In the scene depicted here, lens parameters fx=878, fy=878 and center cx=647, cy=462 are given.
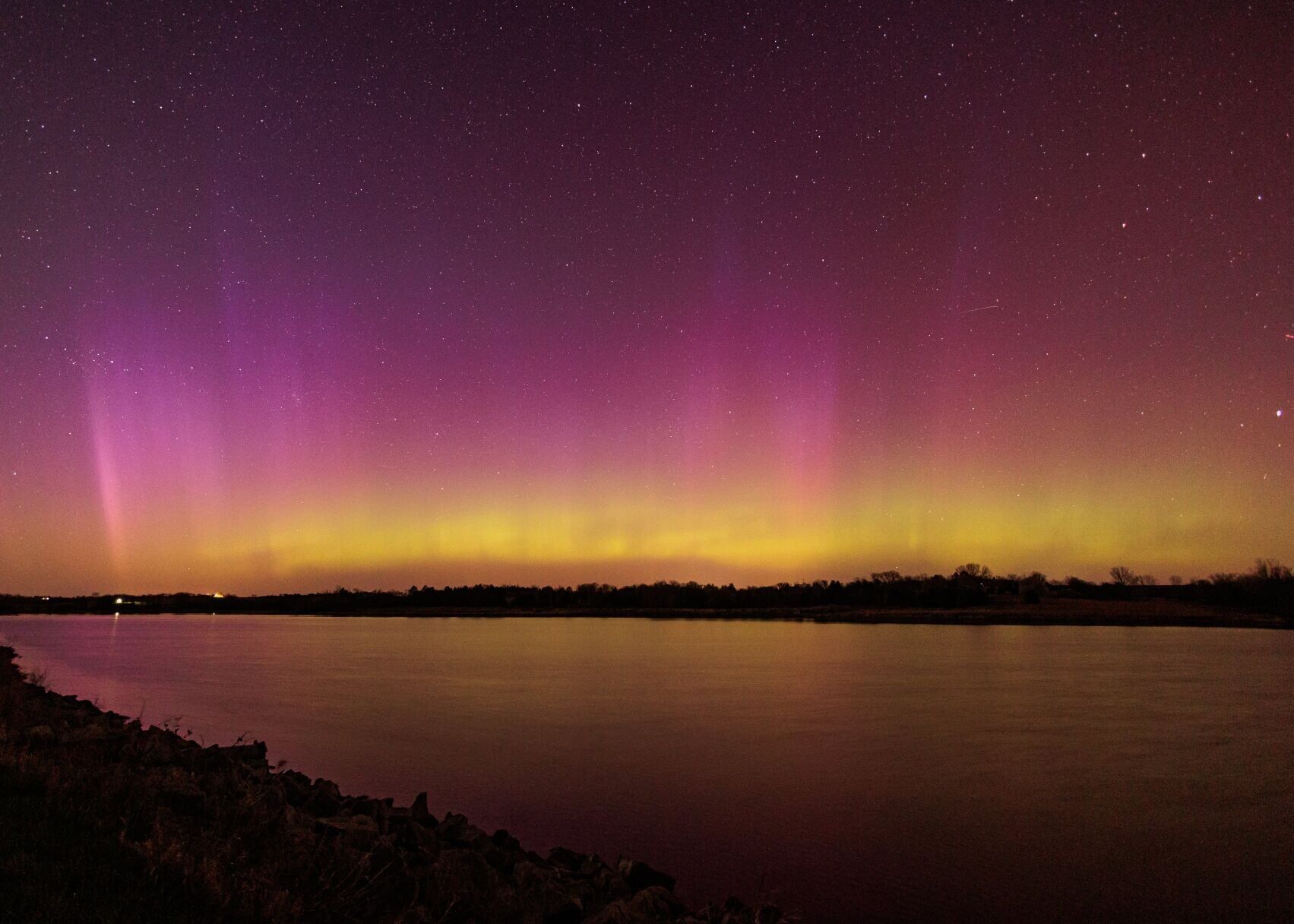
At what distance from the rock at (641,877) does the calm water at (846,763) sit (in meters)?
0.67

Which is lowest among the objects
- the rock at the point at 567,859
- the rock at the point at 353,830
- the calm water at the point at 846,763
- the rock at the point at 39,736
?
the calm water at the point at 846,763

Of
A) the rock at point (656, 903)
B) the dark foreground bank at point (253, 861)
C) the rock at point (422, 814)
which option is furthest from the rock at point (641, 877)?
the rock at point (422, 814)

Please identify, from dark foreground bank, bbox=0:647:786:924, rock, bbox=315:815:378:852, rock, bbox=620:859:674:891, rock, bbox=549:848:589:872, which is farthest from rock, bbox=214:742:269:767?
rock, bbox=620:859:674:891

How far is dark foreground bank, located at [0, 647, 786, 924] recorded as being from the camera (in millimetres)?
5539

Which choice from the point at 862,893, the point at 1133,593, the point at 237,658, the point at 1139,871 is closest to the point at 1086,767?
the point at 1139,871

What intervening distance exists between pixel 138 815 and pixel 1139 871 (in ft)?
35.2

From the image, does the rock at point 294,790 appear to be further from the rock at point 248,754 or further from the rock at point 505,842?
the rock at point 505,842

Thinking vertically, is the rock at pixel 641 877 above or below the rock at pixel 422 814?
below

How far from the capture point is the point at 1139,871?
10.3m

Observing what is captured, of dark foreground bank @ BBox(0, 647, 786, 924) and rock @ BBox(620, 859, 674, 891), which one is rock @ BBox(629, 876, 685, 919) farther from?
rock @ BBox(620, 859, 674, 891)

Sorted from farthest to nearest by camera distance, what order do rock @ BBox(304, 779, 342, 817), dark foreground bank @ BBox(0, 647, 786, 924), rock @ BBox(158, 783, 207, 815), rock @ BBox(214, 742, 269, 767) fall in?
rock @ BBox(214, 742, 269, 767) → rock @ BBox(304, 779, 342, 817) → rock @ BBox(158, 783, 207, 815) → dark foreground bank @ BBox(0, 647, 786, 924)

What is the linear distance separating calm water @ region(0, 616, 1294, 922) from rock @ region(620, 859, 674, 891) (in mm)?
668

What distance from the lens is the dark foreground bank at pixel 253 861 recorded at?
554 centimetres

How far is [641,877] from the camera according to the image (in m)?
9.12
